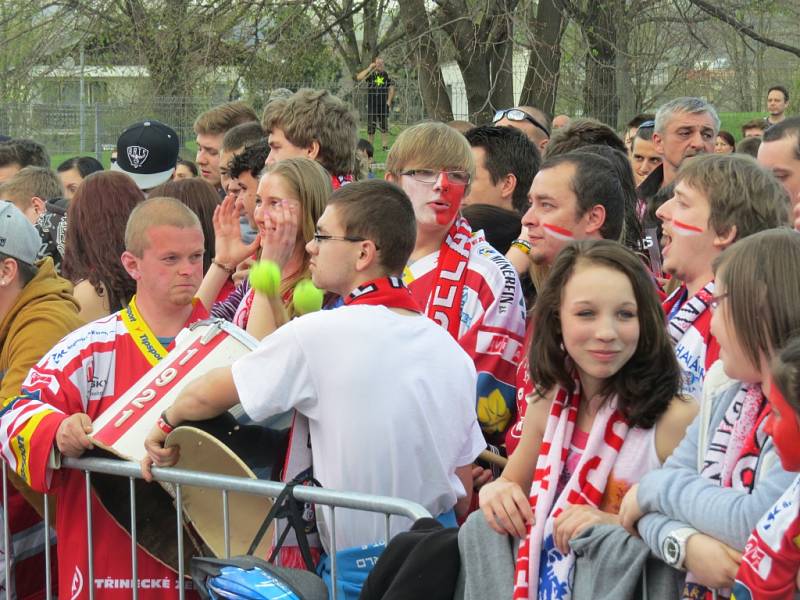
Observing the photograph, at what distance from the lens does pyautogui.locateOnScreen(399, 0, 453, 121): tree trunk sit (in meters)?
13.5

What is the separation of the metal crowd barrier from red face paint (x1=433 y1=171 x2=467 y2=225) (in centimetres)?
159

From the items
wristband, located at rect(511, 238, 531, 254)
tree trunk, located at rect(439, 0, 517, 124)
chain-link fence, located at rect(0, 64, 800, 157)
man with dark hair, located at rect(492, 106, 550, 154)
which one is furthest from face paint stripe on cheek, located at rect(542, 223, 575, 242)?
chain-link fence, located at rect(0, 64, 800, 157)

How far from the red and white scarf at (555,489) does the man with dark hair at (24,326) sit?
7.38 feet

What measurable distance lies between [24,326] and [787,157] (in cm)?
325

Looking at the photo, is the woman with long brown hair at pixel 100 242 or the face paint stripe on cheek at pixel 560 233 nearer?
the face paint stripe on cheek at pixel 560 233

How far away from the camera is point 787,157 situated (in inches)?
201

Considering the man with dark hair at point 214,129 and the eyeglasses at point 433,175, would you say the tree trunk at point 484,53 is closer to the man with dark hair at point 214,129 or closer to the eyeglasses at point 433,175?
the man with dark hair at point 214,129

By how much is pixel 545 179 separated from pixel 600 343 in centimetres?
153

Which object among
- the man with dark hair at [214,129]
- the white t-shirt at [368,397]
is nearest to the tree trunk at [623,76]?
the man with dark hair at [214,129]

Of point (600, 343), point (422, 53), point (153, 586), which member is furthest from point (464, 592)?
point (422, 53)

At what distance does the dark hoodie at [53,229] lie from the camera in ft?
21.5

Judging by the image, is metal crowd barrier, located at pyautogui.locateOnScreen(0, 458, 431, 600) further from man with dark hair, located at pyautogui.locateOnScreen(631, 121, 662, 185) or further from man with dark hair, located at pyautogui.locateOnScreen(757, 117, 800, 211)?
man with dark hair, located at pyautogui.locateOnScreen(631, 121, 662, 185)

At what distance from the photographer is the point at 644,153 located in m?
8.22

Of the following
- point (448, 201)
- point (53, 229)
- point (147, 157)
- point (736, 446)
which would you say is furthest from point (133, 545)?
point (147, 157)
